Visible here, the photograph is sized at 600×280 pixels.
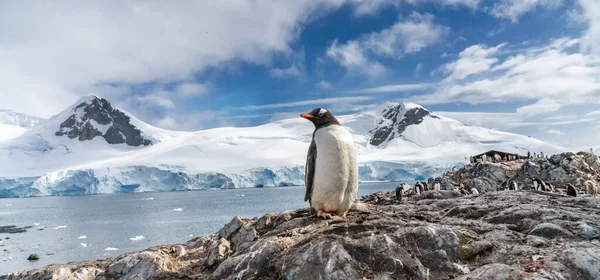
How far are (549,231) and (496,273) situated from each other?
7.26 ft

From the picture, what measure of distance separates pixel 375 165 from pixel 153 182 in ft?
227

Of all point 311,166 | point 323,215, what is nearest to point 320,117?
point 311,166

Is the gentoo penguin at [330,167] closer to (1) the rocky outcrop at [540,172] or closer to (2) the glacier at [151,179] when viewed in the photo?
(1) the rocky outcrop at [540,172]

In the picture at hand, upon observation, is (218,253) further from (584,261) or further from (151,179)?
(151,179)

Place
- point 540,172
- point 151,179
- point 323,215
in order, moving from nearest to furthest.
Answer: point 323,215 < point 540,172 < point 151,179

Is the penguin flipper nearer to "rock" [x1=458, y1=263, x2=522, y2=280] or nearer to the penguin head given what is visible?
the penguin head

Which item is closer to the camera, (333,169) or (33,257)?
(333,169)

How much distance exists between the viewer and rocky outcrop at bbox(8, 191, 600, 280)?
18.8ft

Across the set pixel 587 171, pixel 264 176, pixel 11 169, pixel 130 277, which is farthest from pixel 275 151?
pixel 130 277

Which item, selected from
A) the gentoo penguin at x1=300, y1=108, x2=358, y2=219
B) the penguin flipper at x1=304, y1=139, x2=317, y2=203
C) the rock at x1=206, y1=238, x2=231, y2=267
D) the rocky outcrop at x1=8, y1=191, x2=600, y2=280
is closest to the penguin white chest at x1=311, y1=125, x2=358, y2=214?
the gentoo penguin at x1=300, y1=108, x2=358, y2=219

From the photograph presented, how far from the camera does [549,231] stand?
22.2ft

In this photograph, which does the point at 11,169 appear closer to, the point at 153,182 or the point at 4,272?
the point at 153,182

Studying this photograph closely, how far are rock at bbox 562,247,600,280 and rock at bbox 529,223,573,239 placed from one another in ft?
3.35

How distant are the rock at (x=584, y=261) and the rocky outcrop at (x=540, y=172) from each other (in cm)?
2252
